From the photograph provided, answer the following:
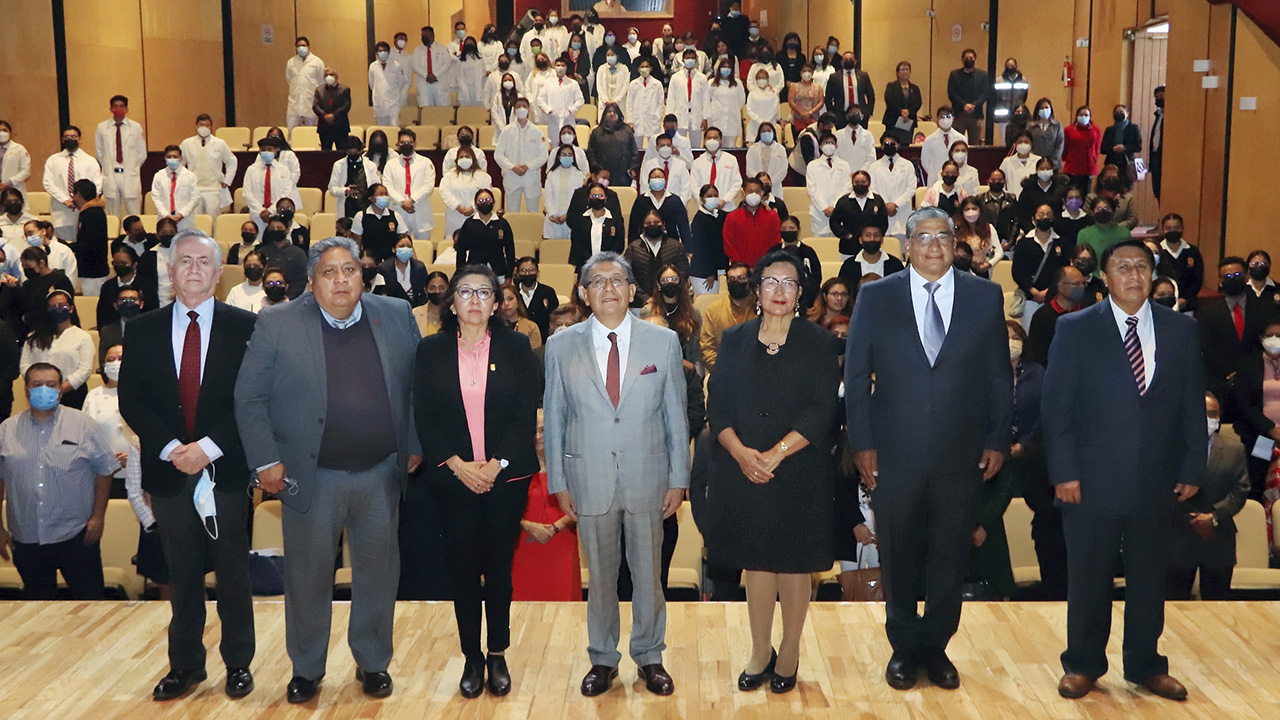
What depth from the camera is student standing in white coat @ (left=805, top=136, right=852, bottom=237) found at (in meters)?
11.5

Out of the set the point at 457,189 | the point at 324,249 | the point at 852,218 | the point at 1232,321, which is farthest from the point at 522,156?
the point at 324,249

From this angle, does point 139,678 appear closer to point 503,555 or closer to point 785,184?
point 503,555

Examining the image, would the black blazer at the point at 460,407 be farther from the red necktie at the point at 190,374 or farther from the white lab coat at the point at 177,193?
the white lab coat at the point at 177,193

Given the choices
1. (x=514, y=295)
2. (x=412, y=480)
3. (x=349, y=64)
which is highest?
(x=349, y=64)

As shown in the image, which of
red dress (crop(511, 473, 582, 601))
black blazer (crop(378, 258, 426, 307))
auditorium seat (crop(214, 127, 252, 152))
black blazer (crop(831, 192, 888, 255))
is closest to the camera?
red dress (crop(511, 473, 582, 601))

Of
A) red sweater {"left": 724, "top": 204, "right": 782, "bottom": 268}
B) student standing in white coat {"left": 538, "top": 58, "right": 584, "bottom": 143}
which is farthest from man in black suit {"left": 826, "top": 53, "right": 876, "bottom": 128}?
red sweater {"left": 724, "top": 204, "right": 782, "bottom": 268}

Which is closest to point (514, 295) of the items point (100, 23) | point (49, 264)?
point (49, 264)

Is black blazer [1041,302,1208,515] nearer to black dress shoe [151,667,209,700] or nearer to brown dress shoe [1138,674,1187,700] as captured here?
brown dress shoe [1138,674,1187,700]

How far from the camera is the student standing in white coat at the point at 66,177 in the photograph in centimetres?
1165

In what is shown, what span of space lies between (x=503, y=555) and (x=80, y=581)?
8.42ft

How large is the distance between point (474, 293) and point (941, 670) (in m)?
1.87

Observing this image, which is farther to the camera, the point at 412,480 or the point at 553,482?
the point at 412,480

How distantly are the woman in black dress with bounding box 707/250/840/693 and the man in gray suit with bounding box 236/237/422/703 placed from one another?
3.30 ft

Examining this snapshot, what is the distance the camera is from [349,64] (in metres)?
17.5
